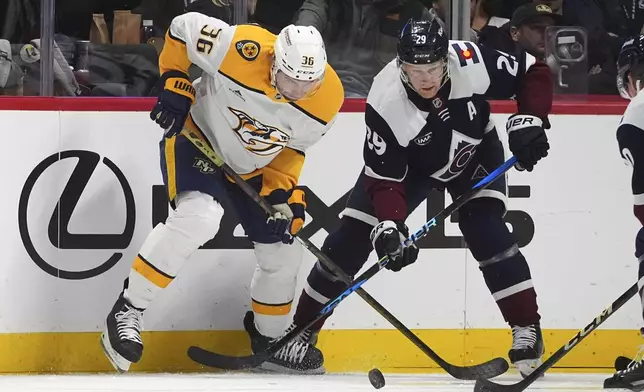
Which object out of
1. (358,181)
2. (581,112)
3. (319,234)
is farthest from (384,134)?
(581,112)

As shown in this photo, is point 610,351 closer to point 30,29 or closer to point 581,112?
point 581,112

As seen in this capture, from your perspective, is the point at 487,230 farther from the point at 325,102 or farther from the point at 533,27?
the point at 533,27

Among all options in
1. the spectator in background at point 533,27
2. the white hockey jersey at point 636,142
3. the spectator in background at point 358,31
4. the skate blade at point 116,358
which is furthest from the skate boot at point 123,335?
the spectator in background at point 533,27

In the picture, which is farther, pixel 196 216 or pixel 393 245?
pixel 196 216

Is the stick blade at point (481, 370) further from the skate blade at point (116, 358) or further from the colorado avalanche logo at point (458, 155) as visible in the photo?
the skate blade at point (116, 358)

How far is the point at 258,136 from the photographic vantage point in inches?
144

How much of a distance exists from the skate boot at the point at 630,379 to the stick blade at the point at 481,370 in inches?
13.4

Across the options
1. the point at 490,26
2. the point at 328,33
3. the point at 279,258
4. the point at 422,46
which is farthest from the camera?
the point at 490,26

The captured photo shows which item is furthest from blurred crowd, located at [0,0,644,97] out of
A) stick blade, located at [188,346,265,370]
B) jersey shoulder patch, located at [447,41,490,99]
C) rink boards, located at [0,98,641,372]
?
stick blade, located at [188,346,265,370]

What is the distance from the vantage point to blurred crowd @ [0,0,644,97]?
158 inches

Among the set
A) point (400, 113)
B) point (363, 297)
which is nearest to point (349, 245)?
point (363, 297)

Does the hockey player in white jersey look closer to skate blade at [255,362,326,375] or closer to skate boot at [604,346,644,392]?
skate blade at [255,362,326,375]

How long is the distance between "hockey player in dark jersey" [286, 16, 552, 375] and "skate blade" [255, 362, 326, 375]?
64cm

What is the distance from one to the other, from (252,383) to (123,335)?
0.43 metres
